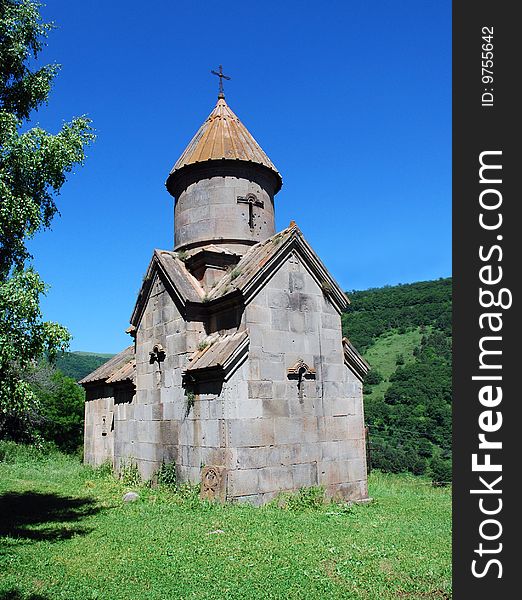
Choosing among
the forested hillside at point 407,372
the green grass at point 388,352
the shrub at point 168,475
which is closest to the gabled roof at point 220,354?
the shrub at point 168,475

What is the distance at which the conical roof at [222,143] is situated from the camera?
13359 mm

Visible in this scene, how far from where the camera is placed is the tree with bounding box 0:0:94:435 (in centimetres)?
724

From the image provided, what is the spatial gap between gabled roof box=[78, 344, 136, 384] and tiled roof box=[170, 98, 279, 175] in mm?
5565

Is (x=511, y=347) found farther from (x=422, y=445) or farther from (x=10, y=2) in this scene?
(x=422, y=445)

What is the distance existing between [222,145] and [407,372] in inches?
1388

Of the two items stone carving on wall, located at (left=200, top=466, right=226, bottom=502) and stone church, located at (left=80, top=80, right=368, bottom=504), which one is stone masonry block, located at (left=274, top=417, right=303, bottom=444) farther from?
stone carving on wall, located at (left=200, top=466, right=226, bottom=502)

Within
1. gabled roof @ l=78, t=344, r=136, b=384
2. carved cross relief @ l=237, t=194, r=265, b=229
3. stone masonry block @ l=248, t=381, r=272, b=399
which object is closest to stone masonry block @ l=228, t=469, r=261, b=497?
stone masonry block @ l=248, t=381, r=272, b=399

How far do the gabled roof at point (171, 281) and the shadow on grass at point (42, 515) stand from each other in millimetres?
4603

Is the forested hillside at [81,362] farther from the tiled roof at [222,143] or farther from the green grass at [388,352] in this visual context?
the tiled roof at [222,143]

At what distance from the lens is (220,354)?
32.7 feet

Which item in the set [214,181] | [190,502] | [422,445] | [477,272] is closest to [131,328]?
[214,181]

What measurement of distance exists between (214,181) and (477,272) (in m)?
9.35

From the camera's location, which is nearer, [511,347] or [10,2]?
[511,347]

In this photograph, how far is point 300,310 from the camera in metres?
11.1
